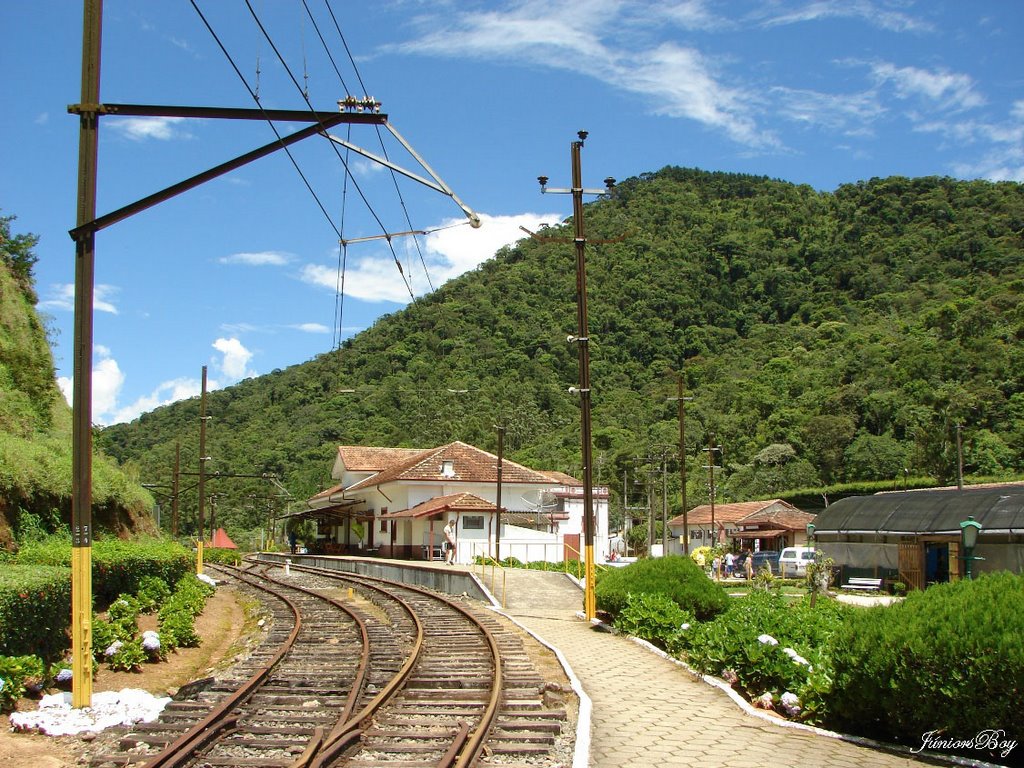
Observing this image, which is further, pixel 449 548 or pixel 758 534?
pixel 758 534

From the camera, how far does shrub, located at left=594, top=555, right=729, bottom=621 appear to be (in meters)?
17.7

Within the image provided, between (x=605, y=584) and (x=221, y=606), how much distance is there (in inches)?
452

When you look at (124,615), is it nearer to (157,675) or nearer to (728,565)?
(157,675)

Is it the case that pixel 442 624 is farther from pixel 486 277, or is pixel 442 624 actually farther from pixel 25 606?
pixel 486 277

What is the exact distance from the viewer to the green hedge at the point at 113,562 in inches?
611

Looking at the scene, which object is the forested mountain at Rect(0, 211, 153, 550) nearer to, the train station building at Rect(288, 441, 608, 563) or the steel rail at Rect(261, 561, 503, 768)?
the steel rail at Rect(261, 561, 503, 768)

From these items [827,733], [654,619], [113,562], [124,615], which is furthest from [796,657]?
[113,562]

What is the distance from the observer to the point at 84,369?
33.7ft

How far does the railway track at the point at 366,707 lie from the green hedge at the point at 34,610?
1970 mm

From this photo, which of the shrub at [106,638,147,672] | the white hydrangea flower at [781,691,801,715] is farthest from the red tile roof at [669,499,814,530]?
the shrub at [106,638,147,672]

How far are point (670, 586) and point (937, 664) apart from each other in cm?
989

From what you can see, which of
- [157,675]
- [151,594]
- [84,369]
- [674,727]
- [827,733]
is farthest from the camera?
[151,594]

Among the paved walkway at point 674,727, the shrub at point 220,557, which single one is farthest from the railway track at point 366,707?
the shrub at point 220,557

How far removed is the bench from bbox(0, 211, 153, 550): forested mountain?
2223cm
